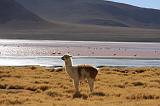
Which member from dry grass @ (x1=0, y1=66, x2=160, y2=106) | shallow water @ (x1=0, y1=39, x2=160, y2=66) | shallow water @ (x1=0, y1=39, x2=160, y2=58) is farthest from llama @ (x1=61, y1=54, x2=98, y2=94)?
shallow water @ (x1=0, y1=39, x2=160, y2=58)

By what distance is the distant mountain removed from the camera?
185 metres

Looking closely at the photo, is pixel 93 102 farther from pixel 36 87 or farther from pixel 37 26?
pixel 37 26

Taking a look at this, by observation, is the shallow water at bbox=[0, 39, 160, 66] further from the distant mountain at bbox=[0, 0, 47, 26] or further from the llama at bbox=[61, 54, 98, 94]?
the distant mountain at bbox=[0, 0, 47, 26]

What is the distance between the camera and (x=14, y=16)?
192 m

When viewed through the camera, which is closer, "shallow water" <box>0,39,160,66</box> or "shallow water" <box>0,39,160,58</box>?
"shallow water" <box>0,39,160,66</box>

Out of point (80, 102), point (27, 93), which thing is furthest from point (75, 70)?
point (80, 102)

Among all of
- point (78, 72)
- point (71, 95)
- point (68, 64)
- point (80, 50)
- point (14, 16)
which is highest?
point (14, 16)

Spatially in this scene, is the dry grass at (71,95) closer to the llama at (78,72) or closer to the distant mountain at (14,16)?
the llama at (78,72)

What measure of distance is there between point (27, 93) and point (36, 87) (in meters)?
1.87

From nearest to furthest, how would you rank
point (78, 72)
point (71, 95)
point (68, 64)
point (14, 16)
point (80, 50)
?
point (71, 95)
point (68, 64)
point (78, 72)
point (80, 50)
point (14, 16)

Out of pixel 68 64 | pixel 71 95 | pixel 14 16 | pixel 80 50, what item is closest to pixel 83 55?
pixel 80 50

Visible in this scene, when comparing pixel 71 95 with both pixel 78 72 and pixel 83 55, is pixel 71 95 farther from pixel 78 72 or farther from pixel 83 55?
pixel 83 55

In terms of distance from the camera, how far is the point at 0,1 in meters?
197

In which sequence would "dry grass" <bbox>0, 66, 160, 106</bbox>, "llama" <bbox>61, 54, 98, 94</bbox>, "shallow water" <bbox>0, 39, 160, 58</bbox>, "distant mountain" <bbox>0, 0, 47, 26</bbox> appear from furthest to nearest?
"distant mountain" <bbox>0, 0, 47, 26</bbox>, "shallow water" <bbox>0, 39, 160, 58</bbox>, "llama" <bbox>61, 54, 98, 94</bbox>, "dry grass" <bbox>0, 66, 160, 106</bbox>
